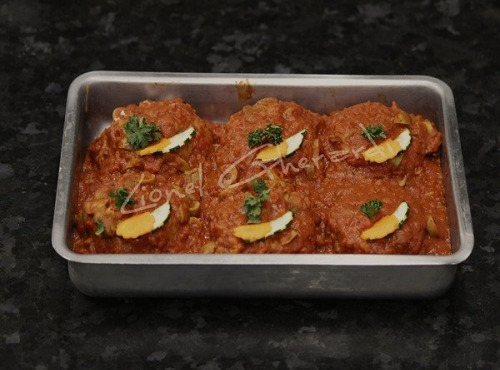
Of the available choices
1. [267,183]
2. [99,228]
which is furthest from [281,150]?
[99,228]

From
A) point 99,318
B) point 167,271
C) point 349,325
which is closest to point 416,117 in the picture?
point 349,325

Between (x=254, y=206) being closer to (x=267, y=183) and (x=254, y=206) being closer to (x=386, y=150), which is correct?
(x=267, y=183)

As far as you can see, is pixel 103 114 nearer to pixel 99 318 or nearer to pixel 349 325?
pixel 99 318

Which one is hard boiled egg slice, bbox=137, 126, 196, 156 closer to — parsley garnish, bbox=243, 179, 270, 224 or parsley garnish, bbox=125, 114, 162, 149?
parsley garnish, bbox=125, 114, 162, 149

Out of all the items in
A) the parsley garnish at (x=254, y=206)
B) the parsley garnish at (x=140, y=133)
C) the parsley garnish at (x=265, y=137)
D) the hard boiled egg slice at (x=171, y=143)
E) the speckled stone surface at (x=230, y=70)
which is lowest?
the speckled stone surface at (x=230, y=70)

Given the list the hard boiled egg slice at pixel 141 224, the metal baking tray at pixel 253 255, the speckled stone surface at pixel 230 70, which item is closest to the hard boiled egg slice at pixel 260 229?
the metal baking tray at pixel 253 255

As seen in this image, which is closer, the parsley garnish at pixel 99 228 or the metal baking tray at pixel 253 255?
the metal baking tray at pixel 253 255

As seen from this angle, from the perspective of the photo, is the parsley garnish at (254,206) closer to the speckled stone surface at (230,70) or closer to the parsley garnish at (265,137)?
the parsley garnish at (265,137)
